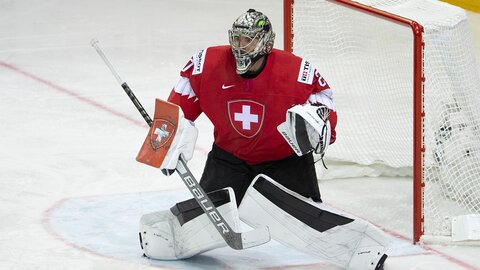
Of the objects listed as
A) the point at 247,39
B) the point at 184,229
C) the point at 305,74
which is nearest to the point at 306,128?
the point at 305,74

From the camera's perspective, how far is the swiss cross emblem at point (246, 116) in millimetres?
4211

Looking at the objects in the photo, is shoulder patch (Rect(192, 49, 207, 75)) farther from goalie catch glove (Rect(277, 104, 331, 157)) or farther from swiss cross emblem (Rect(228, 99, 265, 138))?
goalie catch glove (Rect(277, 104, 331, 157))

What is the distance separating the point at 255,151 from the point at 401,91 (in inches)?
65.8

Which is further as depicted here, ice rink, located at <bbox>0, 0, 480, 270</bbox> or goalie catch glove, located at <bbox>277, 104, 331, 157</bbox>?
ice rink, located at <bbox>0, 0, 480, 270</bbox>

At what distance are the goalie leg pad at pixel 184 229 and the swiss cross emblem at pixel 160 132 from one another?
270 millimetres

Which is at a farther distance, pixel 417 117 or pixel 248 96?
pixel 417 117

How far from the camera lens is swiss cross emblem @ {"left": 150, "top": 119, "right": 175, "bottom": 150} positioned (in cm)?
409

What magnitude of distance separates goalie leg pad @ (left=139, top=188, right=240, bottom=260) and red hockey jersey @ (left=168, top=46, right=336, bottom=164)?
9.1 inches

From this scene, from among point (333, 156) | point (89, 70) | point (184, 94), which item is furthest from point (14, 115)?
point (184, 94)

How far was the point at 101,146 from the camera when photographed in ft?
19.9

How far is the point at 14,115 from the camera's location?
6641 millimetres

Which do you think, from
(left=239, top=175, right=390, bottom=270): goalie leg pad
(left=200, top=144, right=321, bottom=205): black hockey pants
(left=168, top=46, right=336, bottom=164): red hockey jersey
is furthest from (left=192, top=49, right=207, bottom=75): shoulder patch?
(left=239, top=175, right=390, bottom=270): goalie leg pad

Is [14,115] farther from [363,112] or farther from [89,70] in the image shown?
[363,112]

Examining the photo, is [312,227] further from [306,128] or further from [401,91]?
[401,91]
